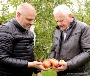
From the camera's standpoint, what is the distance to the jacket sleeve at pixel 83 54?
4.68m

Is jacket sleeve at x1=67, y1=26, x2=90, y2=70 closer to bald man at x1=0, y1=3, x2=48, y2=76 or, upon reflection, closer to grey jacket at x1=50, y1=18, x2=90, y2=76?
grey jacket at x1=50, y1=18, x2=90, y2=76

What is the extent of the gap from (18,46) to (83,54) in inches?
38.6

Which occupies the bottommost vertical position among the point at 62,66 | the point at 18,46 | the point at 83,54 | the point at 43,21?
the point at 62,66

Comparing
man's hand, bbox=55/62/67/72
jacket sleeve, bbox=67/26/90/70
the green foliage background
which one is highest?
the green foliage background

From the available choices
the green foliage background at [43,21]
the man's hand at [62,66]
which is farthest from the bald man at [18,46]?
the green foliage background at [43,21]

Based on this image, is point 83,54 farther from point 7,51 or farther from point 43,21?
point 43,21

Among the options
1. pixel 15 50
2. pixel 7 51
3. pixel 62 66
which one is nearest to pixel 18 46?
pixel 15 50

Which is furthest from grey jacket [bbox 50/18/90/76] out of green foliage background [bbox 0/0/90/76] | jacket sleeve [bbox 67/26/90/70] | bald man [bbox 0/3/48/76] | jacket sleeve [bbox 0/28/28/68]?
green foliage background [bbox 0/0/90/76]

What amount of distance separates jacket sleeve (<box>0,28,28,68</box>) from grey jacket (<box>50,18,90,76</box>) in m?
0.74

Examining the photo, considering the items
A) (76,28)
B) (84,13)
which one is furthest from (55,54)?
(84,13)

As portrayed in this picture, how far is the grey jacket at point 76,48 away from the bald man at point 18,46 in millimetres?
462

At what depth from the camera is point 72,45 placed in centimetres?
475

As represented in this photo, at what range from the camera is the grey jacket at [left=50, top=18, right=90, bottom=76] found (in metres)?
4.69

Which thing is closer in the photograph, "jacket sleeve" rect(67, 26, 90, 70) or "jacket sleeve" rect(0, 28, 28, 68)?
"jacket sleeve" rect(0, 28, 28, 68)
